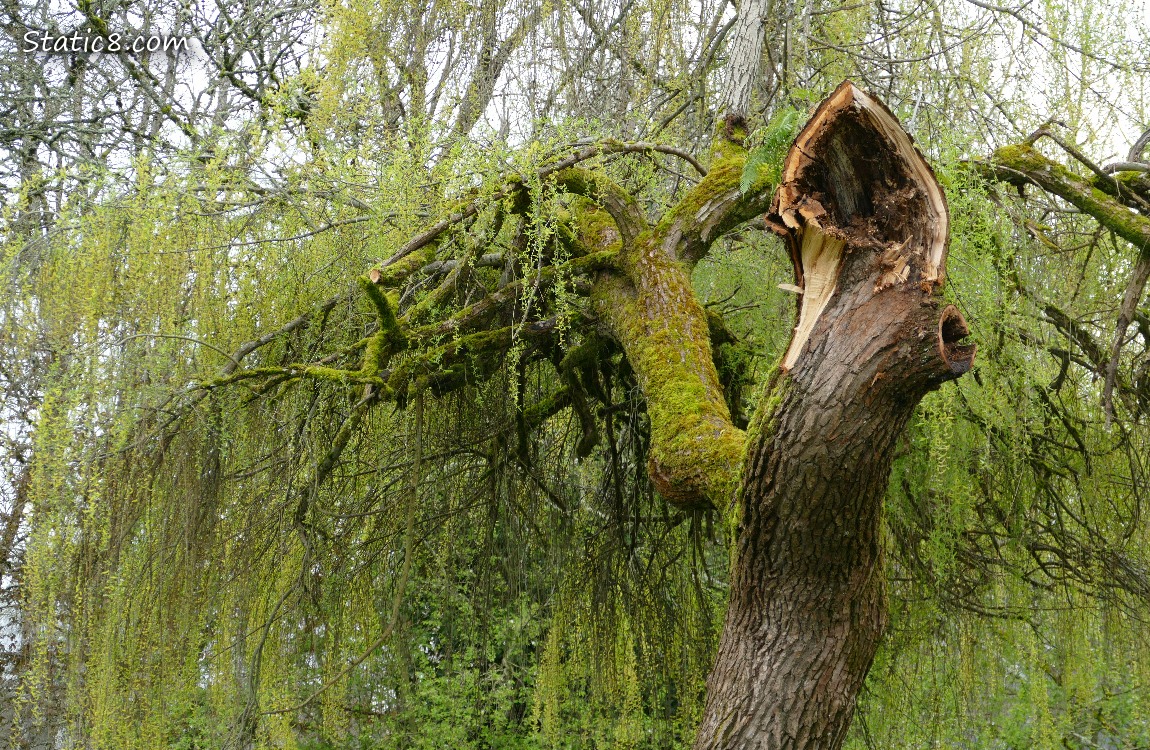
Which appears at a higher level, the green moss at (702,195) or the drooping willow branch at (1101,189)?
the green moss at (702,195)

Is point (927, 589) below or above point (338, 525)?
below

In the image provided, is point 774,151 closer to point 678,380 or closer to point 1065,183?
point 678,380

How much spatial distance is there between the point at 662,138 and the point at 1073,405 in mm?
1560

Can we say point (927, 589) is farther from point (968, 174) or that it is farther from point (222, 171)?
point (222, 171)

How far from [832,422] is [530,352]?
151 centimetres

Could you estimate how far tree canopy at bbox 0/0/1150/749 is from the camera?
220 cm

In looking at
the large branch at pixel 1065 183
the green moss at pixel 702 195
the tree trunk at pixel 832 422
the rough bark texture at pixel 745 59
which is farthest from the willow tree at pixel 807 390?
the rough bark texture at pixel 745 59

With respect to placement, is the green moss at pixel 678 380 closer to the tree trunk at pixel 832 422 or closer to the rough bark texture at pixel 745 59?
the tree trunk at pixel 832 422

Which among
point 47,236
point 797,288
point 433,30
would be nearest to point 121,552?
point 47,236

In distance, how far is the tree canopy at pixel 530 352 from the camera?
86.4 inches

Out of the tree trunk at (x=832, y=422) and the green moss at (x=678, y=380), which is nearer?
the tree trunk at (x=832, y=422)

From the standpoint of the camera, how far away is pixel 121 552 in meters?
2.34

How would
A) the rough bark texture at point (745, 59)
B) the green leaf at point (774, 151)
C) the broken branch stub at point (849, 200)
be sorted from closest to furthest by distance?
the broken branch stub at point (849, 200) → the green leaf at point (774, 151) → the rough bark texture at point (745, 59)

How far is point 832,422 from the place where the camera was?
5.50ft
